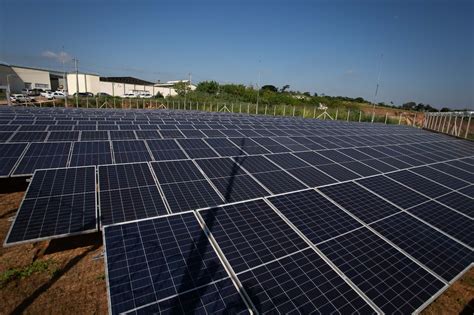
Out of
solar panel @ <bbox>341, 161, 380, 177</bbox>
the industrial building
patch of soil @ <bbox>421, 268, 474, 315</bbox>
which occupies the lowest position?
patch of soil @ <bbox>421, 268, 474, 315</bbox>

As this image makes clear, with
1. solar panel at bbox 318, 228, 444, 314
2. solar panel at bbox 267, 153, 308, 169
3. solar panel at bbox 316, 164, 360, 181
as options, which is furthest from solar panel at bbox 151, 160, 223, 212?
solar panel at bbox 316, 164, 360, 181

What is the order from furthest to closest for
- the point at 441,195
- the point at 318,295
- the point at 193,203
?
the point at 441,195 < the point at 193,203 < the point at 318,295

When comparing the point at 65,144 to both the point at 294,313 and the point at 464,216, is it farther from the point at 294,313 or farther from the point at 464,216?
the point at 464,216

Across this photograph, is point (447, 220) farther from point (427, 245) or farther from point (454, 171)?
point (454, 171)

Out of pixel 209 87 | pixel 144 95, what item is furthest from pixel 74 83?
pixel 209 87

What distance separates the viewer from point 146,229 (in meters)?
4.93

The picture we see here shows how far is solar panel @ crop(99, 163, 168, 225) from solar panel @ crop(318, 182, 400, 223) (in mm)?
4578

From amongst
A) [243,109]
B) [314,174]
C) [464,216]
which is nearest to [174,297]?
[314,174]

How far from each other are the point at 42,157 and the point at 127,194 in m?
5.51

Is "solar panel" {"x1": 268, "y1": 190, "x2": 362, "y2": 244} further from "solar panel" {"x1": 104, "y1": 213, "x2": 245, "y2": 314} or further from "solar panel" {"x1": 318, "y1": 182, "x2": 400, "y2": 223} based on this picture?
"solar panel" {"x1": 104, "y1": 213, "x2": 245, "y2": 314}

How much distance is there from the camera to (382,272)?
4.60 m

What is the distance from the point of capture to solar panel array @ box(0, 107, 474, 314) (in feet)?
12.9

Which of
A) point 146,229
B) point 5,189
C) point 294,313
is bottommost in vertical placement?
point 5,189

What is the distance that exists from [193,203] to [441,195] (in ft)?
26.5
